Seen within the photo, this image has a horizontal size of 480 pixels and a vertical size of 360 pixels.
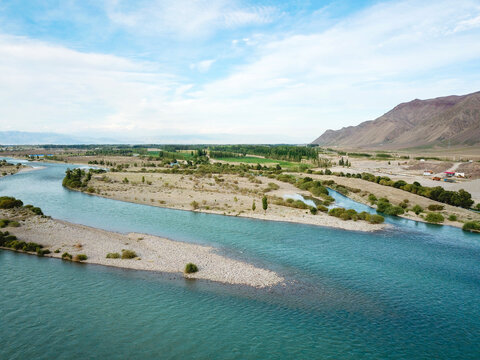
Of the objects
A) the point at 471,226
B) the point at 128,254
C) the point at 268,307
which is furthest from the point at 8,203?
the point at 471,226

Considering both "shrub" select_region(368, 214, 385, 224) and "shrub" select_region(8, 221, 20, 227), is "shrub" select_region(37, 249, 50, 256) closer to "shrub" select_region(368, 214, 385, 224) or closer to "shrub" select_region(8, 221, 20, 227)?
"shrub" select_region(8, 221, 20, 227)

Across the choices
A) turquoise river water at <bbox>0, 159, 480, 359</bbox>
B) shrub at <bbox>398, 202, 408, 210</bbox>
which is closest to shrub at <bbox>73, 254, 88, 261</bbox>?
turquoise river water at <bbox>0, 159, 480, 359</bbox>

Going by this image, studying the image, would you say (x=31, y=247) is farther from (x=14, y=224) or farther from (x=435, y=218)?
(x=435, y=218)

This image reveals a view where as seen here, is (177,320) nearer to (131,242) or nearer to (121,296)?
(121,296)

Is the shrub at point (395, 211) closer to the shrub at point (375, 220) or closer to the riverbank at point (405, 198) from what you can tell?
the riverbank at point (405, 198)

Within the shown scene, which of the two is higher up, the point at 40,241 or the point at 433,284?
the point at 40,241

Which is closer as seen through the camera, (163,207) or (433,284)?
(433,284)

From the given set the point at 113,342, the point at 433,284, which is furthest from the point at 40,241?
the point at 433,284

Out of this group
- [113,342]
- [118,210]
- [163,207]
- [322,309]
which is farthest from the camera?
[163,207]
